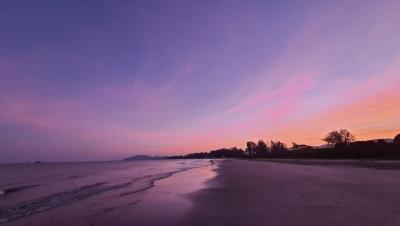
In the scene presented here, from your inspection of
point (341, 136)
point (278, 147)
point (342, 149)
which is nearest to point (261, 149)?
point (278, 147)

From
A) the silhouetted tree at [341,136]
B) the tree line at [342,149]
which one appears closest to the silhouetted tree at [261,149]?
the tree line at [342,149]

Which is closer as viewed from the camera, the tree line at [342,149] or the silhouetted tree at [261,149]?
the tree line at [342,149]

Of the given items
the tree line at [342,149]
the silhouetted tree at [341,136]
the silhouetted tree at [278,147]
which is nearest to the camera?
the tree line at [342,149]

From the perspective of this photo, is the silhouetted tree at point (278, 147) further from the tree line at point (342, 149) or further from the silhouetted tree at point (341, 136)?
the silhouetted tree at point (341, 136)

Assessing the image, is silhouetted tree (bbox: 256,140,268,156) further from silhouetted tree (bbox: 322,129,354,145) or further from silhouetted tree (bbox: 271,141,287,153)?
silhouetted tree (bbox: 322,129,354,145)

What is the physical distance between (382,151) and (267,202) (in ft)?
154

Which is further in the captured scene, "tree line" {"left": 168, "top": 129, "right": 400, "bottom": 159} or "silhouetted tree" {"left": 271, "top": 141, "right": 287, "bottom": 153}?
"silhouetted tree" {"left": 271, "top": 141, "right": 287, "bottom": 153}

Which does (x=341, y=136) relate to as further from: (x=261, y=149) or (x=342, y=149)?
(x=261, y=149)

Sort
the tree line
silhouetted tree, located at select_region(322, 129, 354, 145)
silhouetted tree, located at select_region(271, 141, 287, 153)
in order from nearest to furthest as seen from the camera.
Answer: the tree line
silhouetted tree, located at select_region(322, 129, 354, 145)
silhouetted tree, located at select_region(271, 141, 287, 153)

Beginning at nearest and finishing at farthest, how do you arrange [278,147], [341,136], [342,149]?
[342,149] → [341,136] → [278,147]

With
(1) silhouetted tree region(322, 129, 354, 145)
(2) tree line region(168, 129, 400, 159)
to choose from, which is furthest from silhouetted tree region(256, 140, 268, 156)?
(1) silhouetted tree region(322, 129, 354, 145)

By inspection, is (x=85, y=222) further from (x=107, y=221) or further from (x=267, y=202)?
(x=267, y=202)

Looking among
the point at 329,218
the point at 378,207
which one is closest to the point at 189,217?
the point at 329,218

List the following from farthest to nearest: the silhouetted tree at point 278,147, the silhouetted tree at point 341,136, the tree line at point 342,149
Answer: the silhouetted tree at point 278,147 < the silhouetted tree at point 341,136 < the tree line at point 342,149
